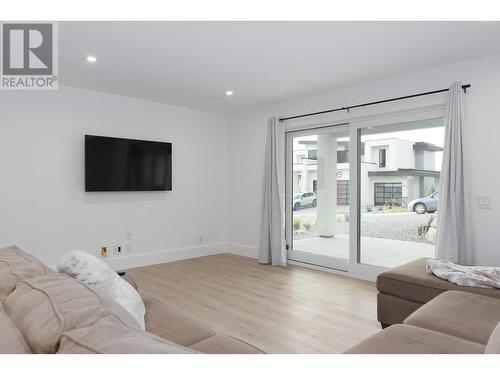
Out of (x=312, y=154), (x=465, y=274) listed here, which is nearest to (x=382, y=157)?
(x=312, y=154)

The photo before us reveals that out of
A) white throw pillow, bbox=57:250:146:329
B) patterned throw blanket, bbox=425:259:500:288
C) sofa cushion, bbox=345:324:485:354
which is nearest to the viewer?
sofa cushion, bbox=345:324:485:354

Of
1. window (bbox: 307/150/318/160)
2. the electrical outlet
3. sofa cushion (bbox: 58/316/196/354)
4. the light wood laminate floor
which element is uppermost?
window (bbox: 307/150/318/160)

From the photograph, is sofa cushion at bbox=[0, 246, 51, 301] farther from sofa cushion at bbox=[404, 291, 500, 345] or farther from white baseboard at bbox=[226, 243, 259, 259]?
white baseboard at bbox=[226, 243, 259, 259]

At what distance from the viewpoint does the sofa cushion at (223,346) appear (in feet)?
4.50

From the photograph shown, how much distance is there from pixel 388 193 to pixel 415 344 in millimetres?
3110

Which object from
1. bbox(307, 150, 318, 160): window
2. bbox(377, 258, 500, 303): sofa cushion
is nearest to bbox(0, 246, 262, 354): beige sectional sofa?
bbox(377, 258, 500, 303): sofa cushion

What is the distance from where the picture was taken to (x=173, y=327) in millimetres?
1683

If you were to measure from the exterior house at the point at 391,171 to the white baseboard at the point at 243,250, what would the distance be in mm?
1730

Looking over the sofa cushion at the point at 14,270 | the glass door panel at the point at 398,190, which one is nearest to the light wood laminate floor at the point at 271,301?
the glass door panel at the point at 398,190

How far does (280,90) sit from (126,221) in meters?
2.95

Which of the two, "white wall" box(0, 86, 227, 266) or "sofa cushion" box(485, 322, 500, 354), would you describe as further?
"white wall" box(0, 86, 227, 266)

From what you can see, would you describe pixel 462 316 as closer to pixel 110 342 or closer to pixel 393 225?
pixel 110 342

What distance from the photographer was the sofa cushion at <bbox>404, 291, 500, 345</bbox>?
1.74m

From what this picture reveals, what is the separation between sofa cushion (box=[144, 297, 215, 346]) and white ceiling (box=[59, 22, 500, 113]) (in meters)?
2.19
